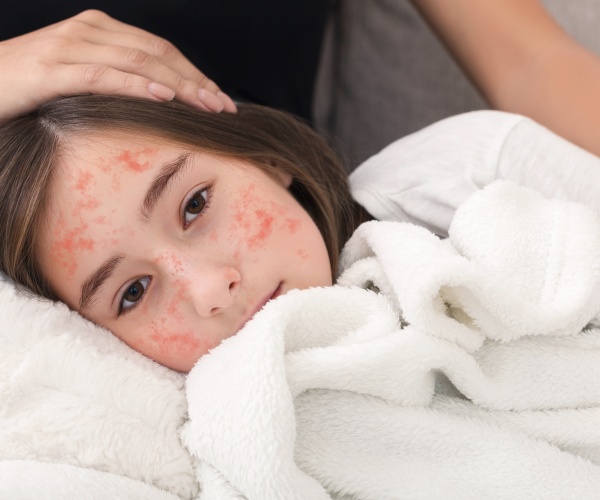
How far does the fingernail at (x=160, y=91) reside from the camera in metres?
0.82

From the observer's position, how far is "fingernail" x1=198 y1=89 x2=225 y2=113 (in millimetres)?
866

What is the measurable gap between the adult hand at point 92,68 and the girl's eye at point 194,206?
137mm

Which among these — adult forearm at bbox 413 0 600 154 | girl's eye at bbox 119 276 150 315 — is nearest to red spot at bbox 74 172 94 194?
girl's eye at bbox 119 276 150 315

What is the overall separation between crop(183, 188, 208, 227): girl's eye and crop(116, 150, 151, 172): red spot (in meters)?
0.06

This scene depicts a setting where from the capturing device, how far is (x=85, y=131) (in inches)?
30.2

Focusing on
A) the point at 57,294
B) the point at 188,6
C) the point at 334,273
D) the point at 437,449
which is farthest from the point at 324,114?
the point at 437,449

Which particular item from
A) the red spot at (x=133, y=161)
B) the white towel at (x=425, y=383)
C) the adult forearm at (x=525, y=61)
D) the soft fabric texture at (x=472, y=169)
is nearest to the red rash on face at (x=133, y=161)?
the red spot at (x=133, y=161)

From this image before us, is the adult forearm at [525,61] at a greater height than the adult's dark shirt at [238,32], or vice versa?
the adult forearm at [525,61]

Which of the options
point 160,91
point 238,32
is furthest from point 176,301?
point 238,32

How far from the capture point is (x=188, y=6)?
1.07 m

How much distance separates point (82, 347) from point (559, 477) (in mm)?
458

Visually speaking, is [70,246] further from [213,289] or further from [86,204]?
[213,289]

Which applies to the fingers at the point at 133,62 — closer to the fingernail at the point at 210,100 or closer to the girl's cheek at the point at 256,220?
the fingernail at the point at 210,100

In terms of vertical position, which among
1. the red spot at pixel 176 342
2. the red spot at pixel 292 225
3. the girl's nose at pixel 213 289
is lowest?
the red spot at pixel 176 342
